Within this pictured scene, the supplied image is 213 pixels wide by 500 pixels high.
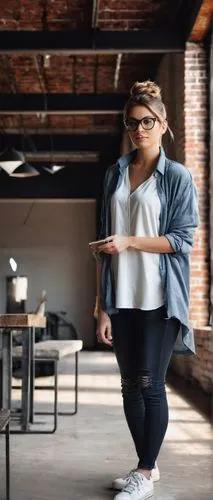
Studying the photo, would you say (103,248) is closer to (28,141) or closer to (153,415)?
(153,415)

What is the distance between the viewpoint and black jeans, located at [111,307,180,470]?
2590mm

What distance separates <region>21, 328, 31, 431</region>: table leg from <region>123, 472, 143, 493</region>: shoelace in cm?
163

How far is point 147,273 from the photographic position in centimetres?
261

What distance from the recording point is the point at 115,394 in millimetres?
6305

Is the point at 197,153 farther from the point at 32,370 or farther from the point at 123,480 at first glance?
the point at 123,480

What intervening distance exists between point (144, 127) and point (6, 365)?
2.01 m

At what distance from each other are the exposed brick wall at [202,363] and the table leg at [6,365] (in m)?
2.14

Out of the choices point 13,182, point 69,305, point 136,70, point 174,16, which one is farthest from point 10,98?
point 69,305

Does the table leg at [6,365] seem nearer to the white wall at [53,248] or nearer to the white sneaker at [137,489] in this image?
the white sneaker at [137,489]

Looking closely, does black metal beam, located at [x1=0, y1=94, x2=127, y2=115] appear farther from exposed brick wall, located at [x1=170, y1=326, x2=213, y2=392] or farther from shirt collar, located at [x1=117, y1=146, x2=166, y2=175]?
shirt collar, located at [x1=117, y1=146, x2=166, y2=175]

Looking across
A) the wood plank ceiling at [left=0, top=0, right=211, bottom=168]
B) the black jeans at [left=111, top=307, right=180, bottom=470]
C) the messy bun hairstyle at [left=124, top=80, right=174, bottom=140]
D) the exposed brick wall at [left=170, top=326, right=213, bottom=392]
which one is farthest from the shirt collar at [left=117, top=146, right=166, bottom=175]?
the wood plank ceiling at [left=0, top=0, right=211, bottom=168]


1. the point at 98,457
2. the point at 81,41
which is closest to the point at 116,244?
the point at 98,457

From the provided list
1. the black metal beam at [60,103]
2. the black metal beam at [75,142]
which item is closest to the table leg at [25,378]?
the black metal beam at [60,103]

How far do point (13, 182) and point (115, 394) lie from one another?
8.62 metres
